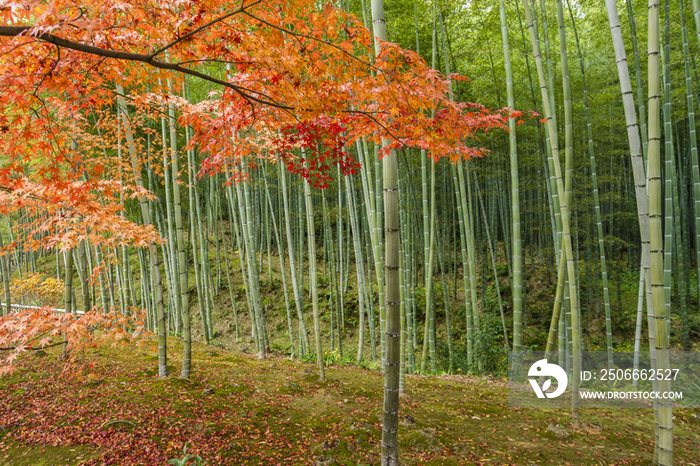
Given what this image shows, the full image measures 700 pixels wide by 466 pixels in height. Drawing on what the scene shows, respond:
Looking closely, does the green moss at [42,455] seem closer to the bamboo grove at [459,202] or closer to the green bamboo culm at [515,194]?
the bamboo grove at [459,202]

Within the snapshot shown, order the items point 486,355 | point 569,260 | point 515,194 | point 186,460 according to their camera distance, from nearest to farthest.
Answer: point 186,460, point 569,260, point 515,194, point 486,355

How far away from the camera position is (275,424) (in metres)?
Answer: 3.03

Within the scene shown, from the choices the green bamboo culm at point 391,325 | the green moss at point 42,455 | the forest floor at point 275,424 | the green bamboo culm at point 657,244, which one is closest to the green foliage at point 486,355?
the forest floor at point 275,424

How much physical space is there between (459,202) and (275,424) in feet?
11.7

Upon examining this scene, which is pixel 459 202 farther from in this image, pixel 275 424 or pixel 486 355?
pixel 275 424

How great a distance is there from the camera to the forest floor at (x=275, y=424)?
2.52 metres

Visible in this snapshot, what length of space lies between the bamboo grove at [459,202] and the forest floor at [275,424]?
0.37 m

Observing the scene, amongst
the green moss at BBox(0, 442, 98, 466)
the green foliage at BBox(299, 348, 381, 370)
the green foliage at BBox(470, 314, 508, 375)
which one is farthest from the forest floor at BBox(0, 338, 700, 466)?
the green foliage at BBox(299, 348, 381, 370)

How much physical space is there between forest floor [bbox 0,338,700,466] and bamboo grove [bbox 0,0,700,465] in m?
0.37

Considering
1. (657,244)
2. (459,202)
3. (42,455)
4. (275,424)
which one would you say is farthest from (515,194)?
(42,455)

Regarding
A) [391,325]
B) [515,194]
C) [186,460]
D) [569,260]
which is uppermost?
[515,194]

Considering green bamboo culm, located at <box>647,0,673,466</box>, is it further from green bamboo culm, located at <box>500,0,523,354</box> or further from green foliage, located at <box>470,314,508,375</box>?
green foliage, located at <box>470,314,508,375</box>

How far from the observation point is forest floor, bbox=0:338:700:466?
2.52 m

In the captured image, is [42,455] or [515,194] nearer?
[42,455]
